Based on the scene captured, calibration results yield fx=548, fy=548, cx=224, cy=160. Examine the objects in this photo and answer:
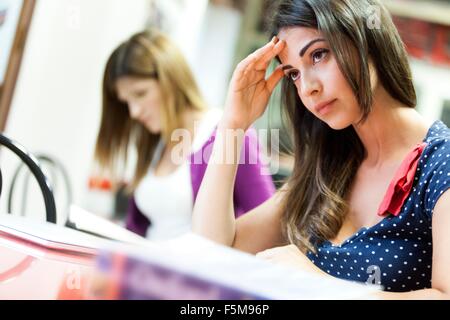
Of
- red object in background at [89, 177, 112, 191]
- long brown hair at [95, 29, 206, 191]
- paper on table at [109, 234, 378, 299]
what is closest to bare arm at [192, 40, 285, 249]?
paper on table at [109, 234, 378, 299]

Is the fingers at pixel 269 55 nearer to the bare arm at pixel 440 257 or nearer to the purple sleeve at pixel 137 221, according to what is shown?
the bare arm at pixel 440 257

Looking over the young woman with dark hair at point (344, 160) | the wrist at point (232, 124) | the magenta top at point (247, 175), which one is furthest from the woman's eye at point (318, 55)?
the magenta top at point (247, 175)

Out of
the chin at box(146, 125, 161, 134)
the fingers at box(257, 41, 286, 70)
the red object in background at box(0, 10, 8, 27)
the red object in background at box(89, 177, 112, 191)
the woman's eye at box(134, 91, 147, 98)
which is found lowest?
the red object in background at box(89, 177, 112, 191)

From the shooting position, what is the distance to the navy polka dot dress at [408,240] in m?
0.76

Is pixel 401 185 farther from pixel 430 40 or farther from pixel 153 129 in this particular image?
pixel 430 40

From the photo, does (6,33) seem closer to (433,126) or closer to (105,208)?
(433,126)

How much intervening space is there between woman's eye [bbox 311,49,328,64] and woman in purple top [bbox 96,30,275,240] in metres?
0.64

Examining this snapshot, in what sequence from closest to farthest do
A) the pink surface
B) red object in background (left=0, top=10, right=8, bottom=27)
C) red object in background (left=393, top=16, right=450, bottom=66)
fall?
the pink surface
red object in background (left=0, top=10, right=8, bottom=27)
red object in background (left=393, top=16, right=450, bottom=66)

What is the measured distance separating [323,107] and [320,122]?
0.52ft

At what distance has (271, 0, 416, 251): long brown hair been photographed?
82cm

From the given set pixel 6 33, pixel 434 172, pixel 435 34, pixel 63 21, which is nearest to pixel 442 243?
pixel 434 172

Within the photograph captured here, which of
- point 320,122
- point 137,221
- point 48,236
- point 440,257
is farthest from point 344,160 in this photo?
point 137,221

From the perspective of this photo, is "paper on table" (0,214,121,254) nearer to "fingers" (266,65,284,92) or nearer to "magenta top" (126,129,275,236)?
"fingers" (266,65,284,92)

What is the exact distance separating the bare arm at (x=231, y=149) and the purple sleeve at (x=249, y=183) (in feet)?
1.04
